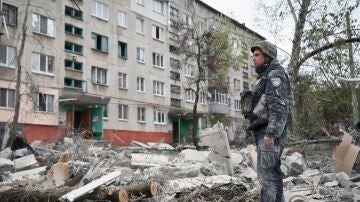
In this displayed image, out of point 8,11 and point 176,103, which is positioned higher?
point 8,11

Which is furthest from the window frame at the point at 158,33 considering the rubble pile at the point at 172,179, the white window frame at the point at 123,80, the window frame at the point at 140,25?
the rubble pile at the point at 172,179

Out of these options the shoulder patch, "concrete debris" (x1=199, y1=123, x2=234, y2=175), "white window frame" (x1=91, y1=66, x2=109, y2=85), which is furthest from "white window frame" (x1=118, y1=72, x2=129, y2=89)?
the shoulder patch

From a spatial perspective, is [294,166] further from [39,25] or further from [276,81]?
[39,25]

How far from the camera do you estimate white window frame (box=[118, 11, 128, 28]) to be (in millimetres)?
36719

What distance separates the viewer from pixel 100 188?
6.28m

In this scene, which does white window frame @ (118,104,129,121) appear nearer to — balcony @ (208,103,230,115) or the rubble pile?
balcony @ (208,103,230,115)

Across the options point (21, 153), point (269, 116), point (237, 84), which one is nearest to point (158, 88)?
point (237, 84)

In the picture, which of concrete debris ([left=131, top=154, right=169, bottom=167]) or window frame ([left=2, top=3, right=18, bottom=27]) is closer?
concrete debris ([left=131, top=154, right=169, bottom=167])

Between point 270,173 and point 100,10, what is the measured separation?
1244 inches

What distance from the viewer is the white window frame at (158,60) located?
40531mm

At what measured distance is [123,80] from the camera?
120 ft

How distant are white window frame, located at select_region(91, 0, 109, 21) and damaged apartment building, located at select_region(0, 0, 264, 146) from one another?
76 millimetres

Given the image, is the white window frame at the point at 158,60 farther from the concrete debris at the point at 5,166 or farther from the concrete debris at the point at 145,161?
the concrete debris at the point at 145,161

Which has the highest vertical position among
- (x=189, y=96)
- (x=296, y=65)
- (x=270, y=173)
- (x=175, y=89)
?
(x=175, y=89)
